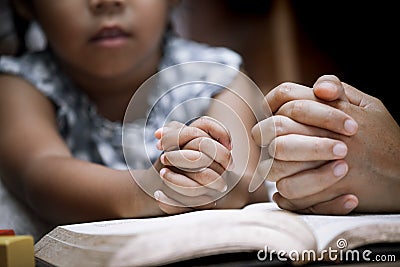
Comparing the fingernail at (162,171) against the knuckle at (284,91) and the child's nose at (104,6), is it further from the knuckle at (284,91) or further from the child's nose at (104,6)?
the child's nose at (104,6)

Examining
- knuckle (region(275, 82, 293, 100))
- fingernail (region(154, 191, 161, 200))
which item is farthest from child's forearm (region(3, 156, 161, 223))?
knuckle (region(275, 82, 293, 100))

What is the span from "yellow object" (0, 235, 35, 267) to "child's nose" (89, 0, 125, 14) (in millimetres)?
422

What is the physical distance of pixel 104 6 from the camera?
0.73 metres

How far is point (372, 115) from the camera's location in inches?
18.5

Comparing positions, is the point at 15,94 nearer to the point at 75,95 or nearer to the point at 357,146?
the point at 75,95

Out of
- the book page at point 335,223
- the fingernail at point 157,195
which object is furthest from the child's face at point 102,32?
the book page at point 335,223

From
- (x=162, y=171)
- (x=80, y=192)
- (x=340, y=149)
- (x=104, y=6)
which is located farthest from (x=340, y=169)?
(x=104, y=6)

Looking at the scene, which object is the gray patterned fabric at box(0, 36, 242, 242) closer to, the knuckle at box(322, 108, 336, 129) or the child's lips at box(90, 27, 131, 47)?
the child's lips at box(90, 27, 131, 47)

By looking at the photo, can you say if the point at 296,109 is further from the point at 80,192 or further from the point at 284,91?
the point at 80,192

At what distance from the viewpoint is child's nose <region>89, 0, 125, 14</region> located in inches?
28.8

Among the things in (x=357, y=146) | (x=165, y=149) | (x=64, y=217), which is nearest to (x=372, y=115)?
(x=357, y=146)

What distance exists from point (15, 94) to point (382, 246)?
0.53 metres

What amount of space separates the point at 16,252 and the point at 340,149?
21cm

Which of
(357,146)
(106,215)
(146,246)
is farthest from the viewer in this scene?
(106,215)
